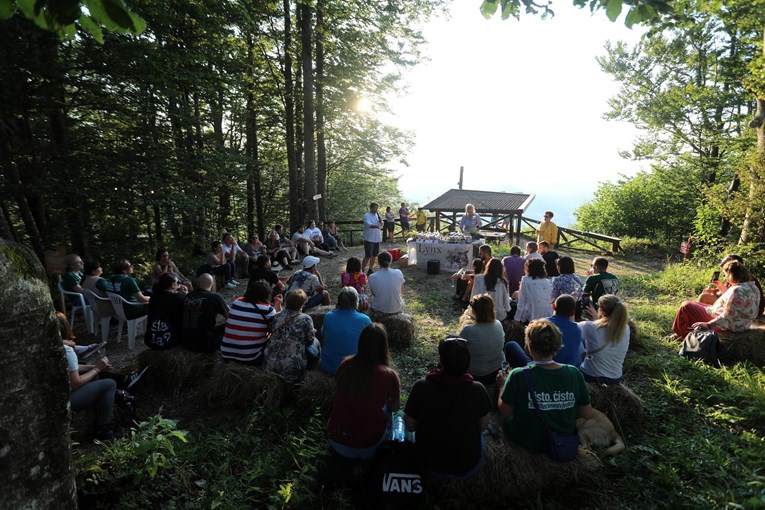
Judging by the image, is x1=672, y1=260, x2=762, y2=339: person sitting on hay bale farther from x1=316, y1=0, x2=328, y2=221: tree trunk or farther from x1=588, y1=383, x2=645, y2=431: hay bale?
x1=316, y1=0, x2=328, y2=221: tree trunk

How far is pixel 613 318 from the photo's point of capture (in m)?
3.88

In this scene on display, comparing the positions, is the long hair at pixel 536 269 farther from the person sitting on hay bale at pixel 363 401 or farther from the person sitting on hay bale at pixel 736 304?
the person sitting on hay bale at pixel 363 401

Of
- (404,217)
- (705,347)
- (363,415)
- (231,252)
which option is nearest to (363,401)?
(363,415)

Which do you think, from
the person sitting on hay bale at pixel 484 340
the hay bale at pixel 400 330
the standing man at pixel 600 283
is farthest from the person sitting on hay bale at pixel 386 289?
the standing man at pixel 600 283

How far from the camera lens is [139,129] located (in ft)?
27.5

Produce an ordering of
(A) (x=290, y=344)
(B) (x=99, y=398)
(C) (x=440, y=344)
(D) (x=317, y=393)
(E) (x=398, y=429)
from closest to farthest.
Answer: (C) (x=440, y=344) < (E) (x=398, y=429) < (B) (x=99, y=398) < (D) (x=317, y=393) < (A) (x=290, y=344)

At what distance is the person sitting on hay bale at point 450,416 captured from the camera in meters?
2.69

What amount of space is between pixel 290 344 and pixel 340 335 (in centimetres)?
63

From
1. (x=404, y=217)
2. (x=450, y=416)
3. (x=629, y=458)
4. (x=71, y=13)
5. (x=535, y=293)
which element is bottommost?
(x=629, y=458)

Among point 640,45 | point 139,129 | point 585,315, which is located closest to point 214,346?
point 585,315

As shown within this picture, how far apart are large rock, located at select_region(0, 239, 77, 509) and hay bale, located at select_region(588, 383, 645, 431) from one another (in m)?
4.16

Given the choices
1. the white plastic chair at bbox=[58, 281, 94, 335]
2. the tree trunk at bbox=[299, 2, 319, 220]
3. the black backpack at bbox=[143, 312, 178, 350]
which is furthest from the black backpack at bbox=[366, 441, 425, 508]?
the tree trunk at bbox=[299, 2, 319, 220]

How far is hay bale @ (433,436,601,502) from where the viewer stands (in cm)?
287

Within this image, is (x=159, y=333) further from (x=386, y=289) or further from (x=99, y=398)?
(x=386, y=289)
